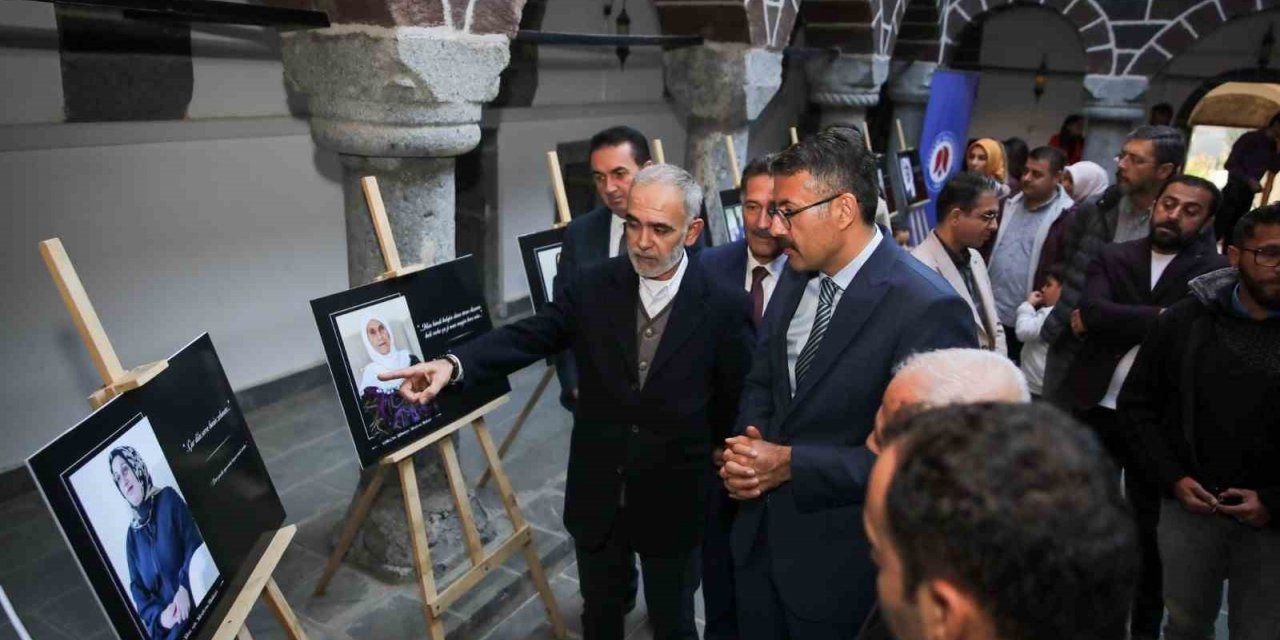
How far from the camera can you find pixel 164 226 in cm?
436

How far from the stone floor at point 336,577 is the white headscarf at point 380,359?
1.08 m

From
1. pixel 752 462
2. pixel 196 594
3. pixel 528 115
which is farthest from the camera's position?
pixel 528 115

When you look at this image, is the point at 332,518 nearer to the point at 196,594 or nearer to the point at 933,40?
the point at 196,594

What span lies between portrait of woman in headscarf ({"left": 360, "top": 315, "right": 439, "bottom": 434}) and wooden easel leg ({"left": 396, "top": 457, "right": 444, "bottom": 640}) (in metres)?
0.15

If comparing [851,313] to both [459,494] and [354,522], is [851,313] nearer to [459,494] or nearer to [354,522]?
[459,494]

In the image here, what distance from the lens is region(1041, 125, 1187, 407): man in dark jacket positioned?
330 cm

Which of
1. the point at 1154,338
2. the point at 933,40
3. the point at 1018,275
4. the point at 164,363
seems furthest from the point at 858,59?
the point at 164,363

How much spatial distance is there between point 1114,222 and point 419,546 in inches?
121

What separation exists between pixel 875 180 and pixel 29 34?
3706mm

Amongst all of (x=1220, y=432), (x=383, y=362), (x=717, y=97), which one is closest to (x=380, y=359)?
(x=383, y=362)

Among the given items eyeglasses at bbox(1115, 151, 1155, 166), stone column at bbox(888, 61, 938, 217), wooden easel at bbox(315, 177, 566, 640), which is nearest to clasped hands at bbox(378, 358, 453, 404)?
wooden easel at bbox(315, 177, 566, 640)

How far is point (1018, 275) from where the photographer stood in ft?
13.7

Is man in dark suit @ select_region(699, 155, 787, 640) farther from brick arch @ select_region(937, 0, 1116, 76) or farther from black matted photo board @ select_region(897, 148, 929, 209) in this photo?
brick arch @ select_region(937, 0, 1116, 76)

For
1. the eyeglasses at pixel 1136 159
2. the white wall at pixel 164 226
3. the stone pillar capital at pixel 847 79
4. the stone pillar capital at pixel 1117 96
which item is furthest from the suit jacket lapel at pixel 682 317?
the stone pillar capital at pixel 1117 96
